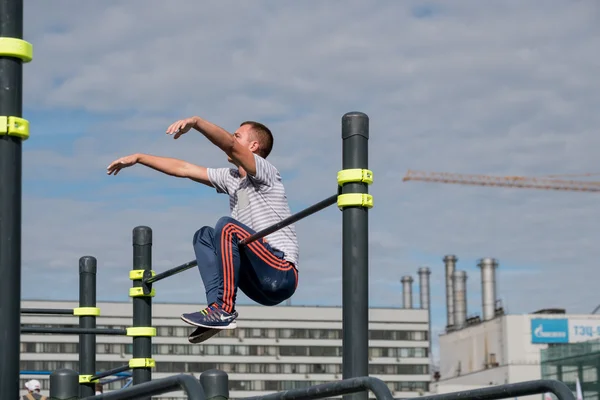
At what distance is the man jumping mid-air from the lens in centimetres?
611

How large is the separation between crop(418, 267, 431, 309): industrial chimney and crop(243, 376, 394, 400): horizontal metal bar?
296 feet

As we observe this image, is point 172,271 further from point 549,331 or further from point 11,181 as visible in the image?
point 549,331

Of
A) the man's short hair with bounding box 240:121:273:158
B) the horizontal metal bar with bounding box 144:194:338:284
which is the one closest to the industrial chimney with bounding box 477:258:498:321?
the horizontal metal bar with bounding box 144:194:338:284

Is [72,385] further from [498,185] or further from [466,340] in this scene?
[498,185]

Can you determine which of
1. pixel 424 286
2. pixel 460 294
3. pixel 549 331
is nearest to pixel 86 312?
pixel 549 331

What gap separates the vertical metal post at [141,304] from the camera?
890 cm

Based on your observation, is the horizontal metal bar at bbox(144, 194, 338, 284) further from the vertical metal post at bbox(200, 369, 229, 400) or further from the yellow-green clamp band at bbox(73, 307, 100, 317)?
the yellow-green clamp band at bbox(73, 307, 100, 317)

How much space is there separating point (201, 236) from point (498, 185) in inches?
4577

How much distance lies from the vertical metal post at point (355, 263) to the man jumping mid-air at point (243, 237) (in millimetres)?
1093

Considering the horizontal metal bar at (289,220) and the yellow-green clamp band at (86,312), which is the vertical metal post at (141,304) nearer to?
the yellow-green clamp band at (86,312)

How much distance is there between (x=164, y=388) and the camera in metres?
3.54

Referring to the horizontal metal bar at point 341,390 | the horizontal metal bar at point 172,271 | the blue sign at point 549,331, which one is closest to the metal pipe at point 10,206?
the horizontal metal bar at point 341,390

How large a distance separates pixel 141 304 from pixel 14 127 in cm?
517

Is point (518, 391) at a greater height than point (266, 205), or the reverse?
point (266, 205)
